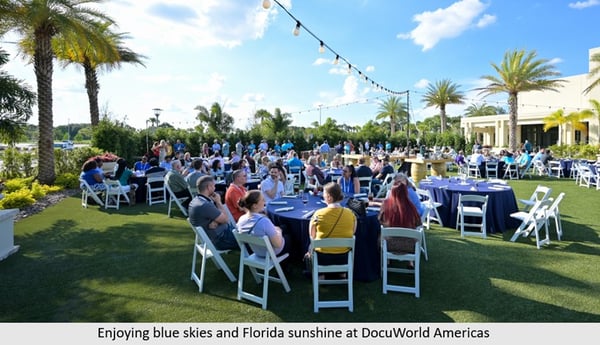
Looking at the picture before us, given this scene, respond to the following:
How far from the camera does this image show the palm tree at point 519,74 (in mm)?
22344

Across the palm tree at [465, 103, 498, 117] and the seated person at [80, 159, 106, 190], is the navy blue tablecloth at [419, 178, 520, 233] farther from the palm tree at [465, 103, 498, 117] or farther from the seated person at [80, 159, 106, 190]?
the palm tree at [465, 103, 498, 117]

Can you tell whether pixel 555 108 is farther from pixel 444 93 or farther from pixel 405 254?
pixel 405 254

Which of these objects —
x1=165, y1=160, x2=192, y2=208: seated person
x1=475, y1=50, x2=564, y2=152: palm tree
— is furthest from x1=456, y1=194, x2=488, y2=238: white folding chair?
x1=475, y1=50, x2=564, y2=152: palm tree

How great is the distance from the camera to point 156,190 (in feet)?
29.5

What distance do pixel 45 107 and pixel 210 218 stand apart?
34.4ft

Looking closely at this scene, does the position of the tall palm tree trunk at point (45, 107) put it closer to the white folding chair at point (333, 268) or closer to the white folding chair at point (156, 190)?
the white folding chair at point (156, 190)

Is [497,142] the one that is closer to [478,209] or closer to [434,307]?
[478,209]

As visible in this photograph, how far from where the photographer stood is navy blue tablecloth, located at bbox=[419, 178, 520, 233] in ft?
20.4

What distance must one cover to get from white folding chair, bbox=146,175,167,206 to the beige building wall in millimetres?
29516

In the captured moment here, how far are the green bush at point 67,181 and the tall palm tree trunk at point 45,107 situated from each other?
249 mm

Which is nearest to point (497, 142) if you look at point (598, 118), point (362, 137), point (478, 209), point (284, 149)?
point (598, 118)
